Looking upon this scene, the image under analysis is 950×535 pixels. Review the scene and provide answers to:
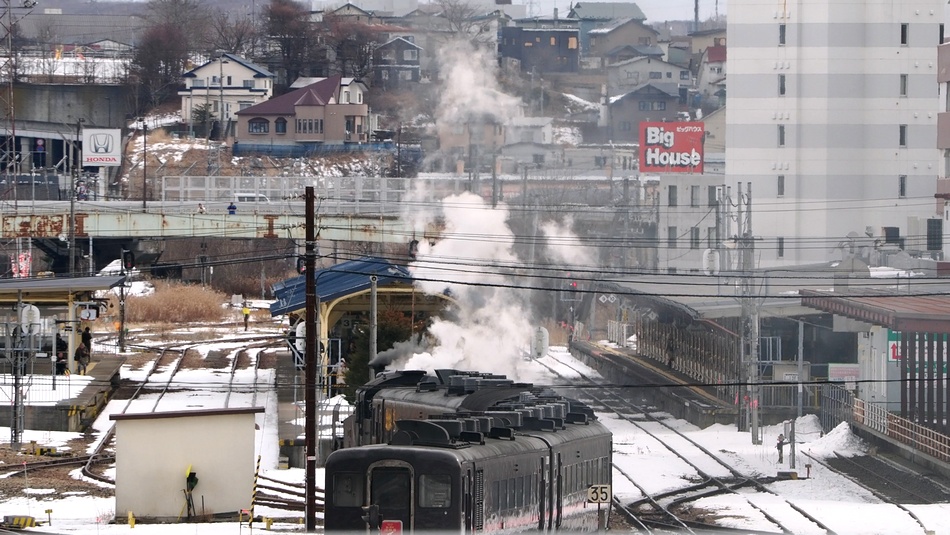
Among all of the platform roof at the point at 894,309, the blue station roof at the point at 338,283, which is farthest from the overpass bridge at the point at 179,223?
the platform roof at the point at 894,309

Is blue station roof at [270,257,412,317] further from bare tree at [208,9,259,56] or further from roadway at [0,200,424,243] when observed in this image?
bare tree at [208,9,259,56]

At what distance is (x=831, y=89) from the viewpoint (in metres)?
57.8

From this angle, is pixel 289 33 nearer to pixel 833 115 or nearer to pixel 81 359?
pixel 833 115

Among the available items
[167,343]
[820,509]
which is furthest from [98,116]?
[820,509]

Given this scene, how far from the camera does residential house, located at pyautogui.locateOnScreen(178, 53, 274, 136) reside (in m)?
95.7

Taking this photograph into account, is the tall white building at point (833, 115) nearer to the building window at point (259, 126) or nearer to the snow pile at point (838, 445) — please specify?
the snow pile at point (838, 445)

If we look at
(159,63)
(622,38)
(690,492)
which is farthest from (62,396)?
(622,38)

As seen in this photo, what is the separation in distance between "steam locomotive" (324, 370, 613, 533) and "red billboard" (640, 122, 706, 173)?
47.1 m

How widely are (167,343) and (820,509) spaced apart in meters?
31.5

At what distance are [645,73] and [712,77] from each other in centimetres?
611

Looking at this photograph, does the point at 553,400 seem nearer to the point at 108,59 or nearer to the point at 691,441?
the point at 691,441

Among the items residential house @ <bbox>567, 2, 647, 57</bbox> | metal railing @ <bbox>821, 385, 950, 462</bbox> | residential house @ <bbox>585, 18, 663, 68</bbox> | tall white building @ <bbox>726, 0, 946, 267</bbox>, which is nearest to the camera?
metal railing @ <bbox>821, 385, 950, 462</bbox>

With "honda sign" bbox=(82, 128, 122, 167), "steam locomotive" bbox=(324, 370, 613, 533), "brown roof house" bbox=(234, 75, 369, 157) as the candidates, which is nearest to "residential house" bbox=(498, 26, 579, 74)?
"brown roof house" bbox=(234, 75, 369, 157)

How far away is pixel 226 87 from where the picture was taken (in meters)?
98.8
